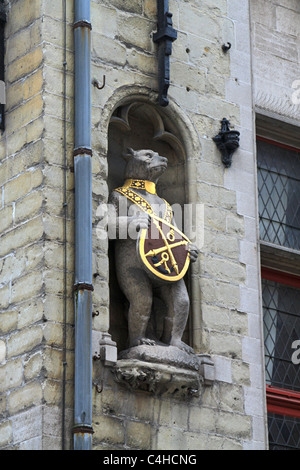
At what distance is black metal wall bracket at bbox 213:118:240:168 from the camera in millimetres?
13992

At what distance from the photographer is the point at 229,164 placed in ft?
46.0

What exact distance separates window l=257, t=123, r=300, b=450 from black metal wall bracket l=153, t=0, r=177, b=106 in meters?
1.70

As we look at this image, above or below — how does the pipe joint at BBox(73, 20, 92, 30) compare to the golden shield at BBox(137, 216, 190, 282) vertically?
above

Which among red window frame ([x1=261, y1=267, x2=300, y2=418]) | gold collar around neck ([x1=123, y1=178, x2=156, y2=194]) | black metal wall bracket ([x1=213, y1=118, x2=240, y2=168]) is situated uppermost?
black metal wall bracket ([x1=213, y1=118, x2=240, y2=168])

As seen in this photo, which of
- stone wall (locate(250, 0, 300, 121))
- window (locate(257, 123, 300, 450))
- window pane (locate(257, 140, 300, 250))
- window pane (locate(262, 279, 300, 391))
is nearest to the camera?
window (locate(257, 123, 300, 450))

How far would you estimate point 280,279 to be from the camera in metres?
14.7

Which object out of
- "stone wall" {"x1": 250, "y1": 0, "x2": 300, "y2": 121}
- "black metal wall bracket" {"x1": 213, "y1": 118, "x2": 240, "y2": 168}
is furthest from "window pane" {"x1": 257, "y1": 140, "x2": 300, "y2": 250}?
"black metal wall bracket" {"x1": 213, "y1": 118, "x2": 240, "y2": 168}

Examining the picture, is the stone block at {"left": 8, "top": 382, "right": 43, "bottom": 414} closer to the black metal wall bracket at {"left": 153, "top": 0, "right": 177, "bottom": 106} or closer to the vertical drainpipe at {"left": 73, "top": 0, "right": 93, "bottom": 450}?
the vertical drainpipe at {"left": 73, "top": 0, "right": 93, "bottom": 450}

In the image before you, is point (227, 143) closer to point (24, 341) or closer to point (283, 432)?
point (283, 432)

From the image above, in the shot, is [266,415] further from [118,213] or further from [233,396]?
[118,213]

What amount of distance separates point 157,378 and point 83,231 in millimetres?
1408

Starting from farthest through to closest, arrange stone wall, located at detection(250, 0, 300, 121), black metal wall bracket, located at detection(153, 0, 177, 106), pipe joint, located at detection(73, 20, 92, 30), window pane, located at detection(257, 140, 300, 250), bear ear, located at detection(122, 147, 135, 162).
→ stone wall, located at detection(250, 0, 300, 121) < window pane, located at detection(257, 140, 300, 250) < black metal wall bracket, located at detection(153, 0, 177, 106) < bear ear, located at detection(122, 147, 135, 162) < pipe joint, located at detection(73, 20, 92, 30)

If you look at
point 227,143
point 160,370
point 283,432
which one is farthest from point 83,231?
point 283,432
